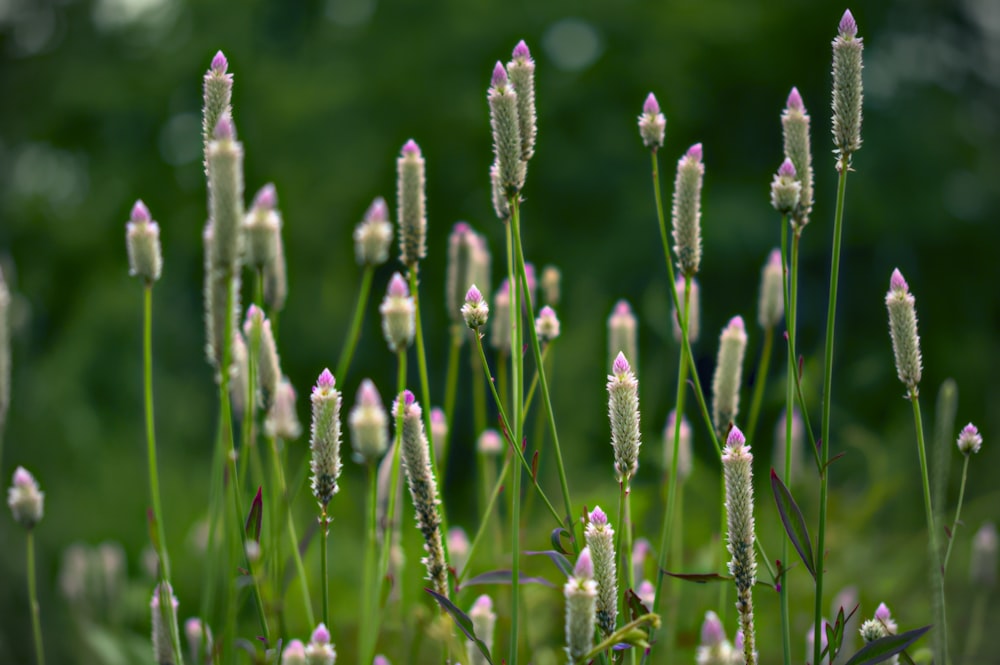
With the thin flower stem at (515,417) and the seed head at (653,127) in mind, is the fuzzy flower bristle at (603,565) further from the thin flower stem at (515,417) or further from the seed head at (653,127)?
the seed head at (653,127)

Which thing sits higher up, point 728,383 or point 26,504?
point 728,383

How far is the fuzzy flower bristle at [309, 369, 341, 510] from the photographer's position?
947 mm

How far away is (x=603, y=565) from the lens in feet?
3.05

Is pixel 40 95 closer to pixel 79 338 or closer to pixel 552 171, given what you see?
pixel 79 338

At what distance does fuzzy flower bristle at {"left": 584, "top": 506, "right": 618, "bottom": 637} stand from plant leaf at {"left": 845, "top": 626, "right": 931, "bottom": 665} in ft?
0.91

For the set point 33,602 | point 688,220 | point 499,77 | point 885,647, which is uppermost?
point 499,77

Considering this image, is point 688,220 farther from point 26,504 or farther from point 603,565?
point 26,504

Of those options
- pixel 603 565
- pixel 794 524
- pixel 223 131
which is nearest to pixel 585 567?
pixel 603 565

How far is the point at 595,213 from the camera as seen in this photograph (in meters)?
5.91

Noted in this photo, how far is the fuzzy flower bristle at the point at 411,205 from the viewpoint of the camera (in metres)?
1.15

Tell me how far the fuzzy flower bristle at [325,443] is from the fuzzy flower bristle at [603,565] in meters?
0.27

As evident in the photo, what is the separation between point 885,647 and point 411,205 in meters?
0.76

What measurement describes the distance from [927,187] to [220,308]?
5.93 meters

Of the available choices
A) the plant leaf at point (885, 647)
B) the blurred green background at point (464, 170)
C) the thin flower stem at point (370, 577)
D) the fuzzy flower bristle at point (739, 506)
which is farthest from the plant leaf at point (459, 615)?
the blurred green background at point (464, 170)
